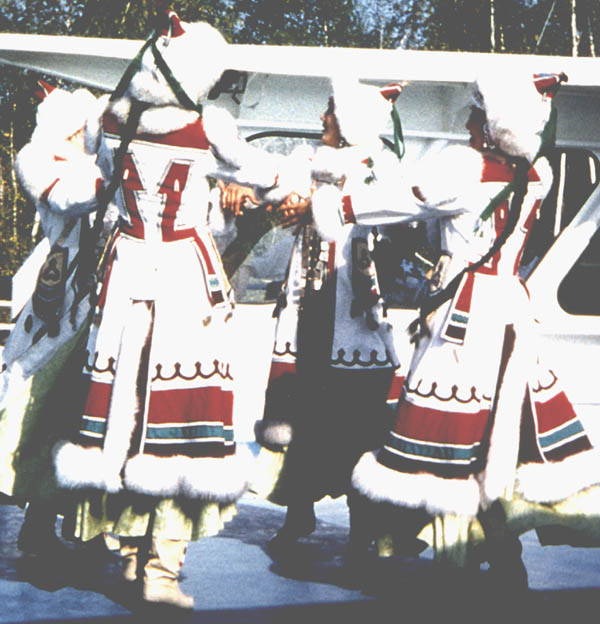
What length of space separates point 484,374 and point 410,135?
3.13m

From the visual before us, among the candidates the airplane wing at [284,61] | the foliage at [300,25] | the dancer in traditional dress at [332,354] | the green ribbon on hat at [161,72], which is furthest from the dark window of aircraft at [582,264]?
the foliage at [300,25]

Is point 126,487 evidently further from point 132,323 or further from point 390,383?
point 390,383

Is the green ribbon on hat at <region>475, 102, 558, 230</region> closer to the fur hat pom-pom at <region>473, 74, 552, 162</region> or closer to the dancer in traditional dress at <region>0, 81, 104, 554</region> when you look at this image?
the fur hat pom-pom at <region>473, 74, 552, 162</region>

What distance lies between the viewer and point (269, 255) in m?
6.29

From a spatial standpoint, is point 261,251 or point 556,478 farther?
point 261,251

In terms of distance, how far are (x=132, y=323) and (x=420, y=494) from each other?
3.49 feet

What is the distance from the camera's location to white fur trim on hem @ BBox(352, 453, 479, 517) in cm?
365

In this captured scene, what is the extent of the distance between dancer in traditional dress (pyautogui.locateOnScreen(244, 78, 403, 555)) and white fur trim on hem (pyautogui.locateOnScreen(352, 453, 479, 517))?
0.75 m

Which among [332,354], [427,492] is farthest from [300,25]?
[427,492]

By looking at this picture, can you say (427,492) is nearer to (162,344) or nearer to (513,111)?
(162,344)

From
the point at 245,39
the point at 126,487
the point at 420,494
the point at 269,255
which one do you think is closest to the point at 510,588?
the point at 420,494

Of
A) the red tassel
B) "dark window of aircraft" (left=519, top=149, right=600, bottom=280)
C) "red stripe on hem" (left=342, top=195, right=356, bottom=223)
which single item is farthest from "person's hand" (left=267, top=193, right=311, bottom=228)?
"dark window of aircraft" (left=519, top=149, right=600, bottom=280)

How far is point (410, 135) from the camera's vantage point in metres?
6.60

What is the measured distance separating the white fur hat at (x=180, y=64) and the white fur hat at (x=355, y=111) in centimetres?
89
